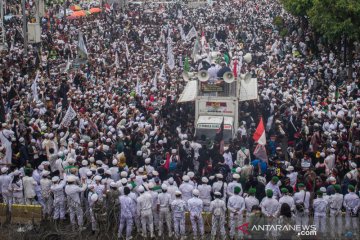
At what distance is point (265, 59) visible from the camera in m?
29.1

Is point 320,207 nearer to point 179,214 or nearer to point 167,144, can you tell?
point 179,214

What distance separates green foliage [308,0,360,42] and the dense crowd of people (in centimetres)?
138

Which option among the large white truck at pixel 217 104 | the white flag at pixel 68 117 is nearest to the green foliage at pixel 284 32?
the large white truck at pixel 217 104

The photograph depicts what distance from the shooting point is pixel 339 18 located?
26.1 meters

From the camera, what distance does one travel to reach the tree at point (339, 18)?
2527 cm

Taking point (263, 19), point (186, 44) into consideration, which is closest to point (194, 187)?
point (186, 44)

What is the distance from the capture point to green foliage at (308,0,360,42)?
25.3 m

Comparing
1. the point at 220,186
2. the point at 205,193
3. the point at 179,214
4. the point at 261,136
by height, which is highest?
the point at 261,136

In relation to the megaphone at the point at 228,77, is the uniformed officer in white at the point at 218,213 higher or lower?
lower

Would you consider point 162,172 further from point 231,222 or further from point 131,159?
point 231,222

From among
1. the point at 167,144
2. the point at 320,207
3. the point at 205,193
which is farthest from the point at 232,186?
the point at 167,144

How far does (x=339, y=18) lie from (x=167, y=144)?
12.3m

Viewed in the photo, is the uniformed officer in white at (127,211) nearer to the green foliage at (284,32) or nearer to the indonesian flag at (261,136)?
the indonesian flag at (261,136)

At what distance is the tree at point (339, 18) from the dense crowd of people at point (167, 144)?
1.36 meters
